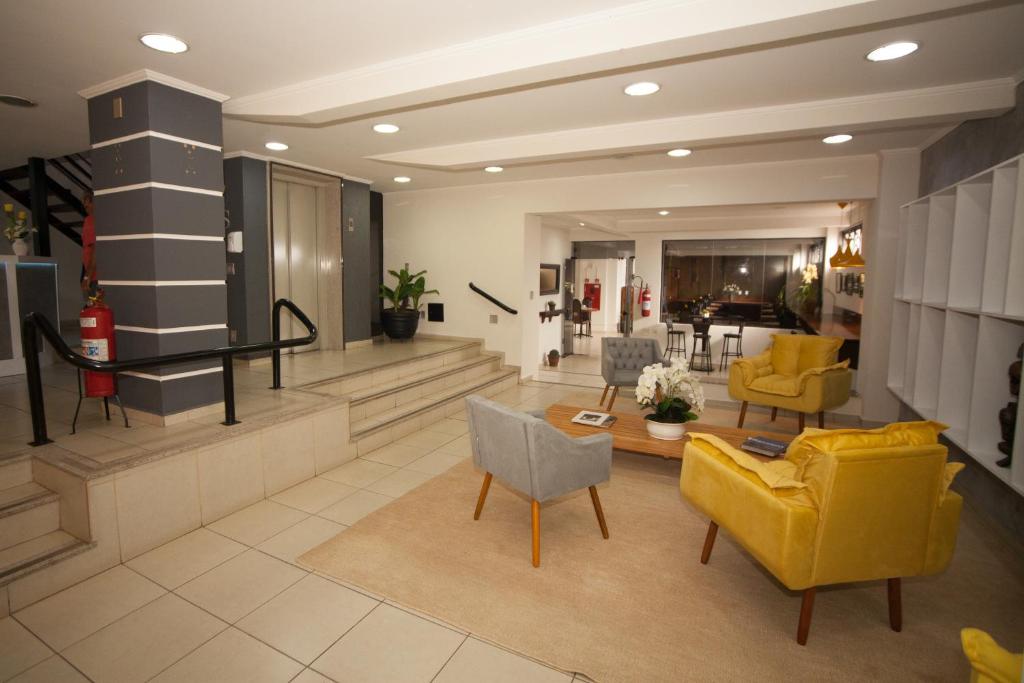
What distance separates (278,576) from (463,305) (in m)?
5.17

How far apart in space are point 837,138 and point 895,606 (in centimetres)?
388

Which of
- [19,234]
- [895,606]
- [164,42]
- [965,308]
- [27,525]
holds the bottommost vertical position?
[895,606]

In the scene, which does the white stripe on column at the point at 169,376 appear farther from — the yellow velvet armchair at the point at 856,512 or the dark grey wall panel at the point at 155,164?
the yellow velvet armchair at the point at 856,512

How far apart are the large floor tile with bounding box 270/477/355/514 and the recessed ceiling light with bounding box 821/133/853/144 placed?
16.3 feet

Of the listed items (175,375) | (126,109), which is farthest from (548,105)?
(175,375)

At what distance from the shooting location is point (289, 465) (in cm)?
376

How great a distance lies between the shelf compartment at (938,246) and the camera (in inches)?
155

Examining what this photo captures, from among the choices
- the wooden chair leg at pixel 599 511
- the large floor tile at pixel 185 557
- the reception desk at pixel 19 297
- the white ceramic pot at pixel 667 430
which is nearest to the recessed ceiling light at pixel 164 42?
the large floor tile at pixel 185 557

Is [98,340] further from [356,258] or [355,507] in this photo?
[356,258]

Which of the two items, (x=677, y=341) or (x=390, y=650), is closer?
(x=390, y=650)

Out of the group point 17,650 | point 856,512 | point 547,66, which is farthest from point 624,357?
point 17,650

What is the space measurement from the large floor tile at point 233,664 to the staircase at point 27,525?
103 cm

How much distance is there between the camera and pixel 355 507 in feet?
11.5

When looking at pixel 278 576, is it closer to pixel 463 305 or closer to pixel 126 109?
pixel 126 109
